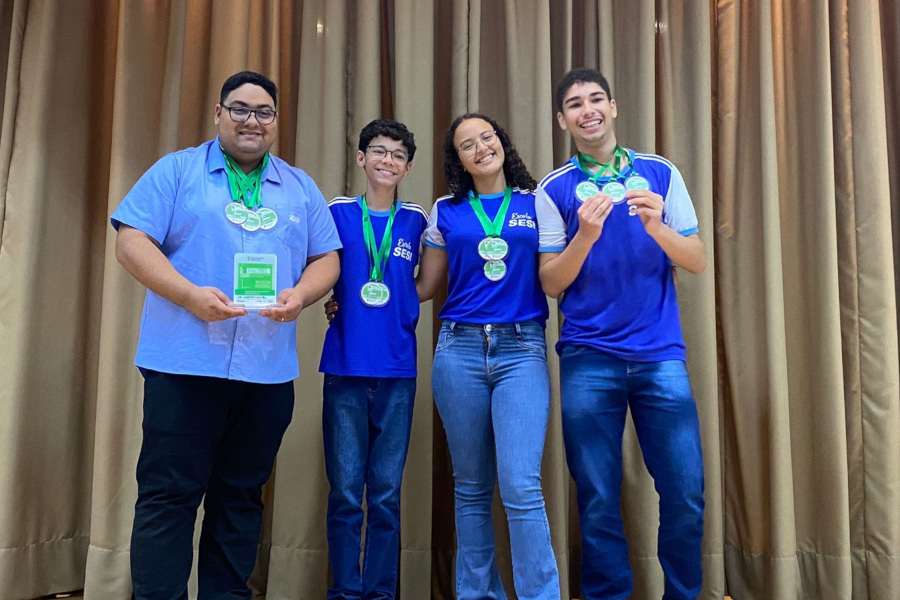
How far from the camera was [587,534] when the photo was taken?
2.08 metres

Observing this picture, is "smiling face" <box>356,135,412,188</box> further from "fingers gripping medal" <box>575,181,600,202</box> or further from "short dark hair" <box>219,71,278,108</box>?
"fingers gripping medal" <box>575,181,600,202</box>

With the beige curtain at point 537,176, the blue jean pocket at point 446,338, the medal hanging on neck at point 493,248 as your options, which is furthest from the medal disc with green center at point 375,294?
the beige curtain at point 537,176

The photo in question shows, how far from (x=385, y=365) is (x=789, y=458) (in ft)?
5.68

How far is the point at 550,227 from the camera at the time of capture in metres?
2.25

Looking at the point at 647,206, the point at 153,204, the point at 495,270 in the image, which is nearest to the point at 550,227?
the point at 495,270

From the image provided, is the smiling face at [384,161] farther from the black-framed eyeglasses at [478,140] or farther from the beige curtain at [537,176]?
the beige curtain at [537,176]

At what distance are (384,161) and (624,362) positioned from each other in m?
1.09

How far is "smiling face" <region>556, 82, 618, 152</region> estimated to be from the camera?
7.34ft

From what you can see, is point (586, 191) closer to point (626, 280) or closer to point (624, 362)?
point (626, 280)

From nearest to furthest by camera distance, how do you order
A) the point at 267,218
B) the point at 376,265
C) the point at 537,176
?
the point at 267,218 → the point at 376,265 → the point at 537,176

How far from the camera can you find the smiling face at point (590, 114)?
2.24m

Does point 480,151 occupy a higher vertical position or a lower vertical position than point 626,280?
higher

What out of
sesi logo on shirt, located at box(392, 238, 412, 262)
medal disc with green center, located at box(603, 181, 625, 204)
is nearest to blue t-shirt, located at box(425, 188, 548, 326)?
sesi logo on shirt, located at box(392, 238, 412, 262)

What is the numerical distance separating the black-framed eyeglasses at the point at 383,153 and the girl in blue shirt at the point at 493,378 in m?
0.25
